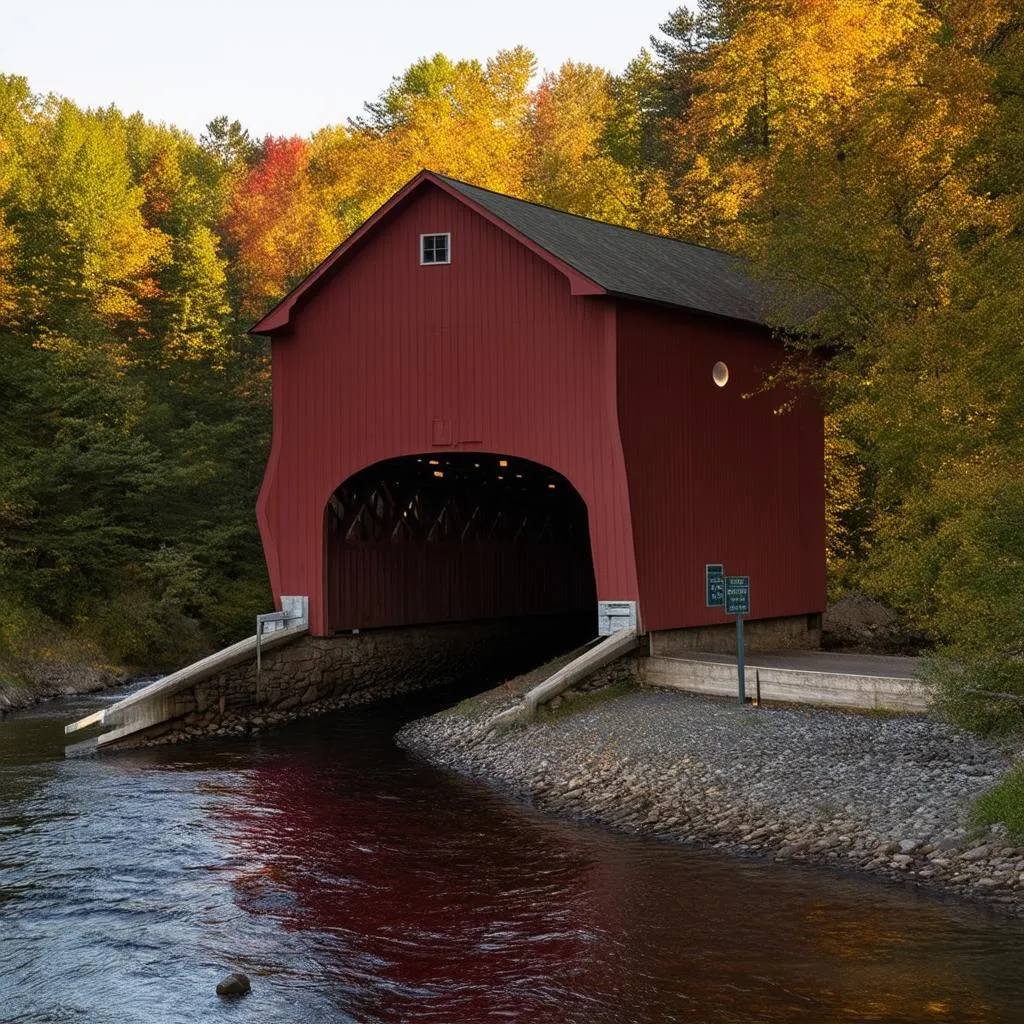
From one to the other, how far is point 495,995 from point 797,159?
17662mm

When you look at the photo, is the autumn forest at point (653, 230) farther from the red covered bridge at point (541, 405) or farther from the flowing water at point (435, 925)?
the flowing water at point (435, 925)

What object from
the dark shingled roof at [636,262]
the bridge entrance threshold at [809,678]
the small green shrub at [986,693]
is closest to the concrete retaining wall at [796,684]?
the bridge entrance threshold at [809,678]

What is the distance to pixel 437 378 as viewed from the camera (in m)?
20.9

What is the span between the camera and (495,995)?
909 centimetres

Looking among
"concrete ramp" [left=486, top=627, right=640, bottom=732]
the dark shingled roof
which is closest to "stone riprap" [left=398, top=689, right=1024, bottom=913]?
"concrete ramp" [left=486, top=627, right=640, bottom=732]

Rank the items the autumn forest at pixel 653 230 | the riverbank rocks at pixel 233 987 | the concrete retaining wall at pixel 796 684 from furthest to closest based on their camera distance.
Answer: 1. the concrete retaining wall at pixel 796 684
2. the autumn forest at pixel 653 230
3. the riverbank rocks at pixel 233 987

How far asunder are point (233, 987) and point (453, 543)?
58.2ft

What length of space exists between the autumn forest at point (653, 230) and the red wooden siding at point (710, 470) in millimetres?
1027

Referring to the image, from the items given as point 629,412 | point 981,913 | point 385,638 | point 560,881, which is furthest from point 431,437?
point 981,913

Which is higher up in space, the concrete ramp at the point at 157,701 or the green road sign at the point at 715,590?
the green road sign at the point at 715,590

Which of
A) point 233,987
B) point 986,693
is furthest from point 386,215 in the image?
point 233,987

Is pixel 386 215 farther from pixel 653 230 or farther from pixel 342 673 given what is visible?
pixel 653 230

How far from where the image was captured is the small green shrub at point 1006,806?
38.2 ft

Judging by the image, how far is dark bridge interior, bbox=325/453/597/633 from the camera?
23328 millimetres
